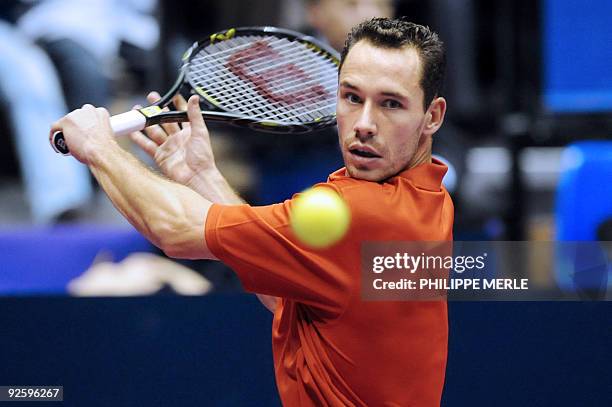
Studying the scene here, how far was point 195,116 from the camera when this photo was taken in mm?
2121

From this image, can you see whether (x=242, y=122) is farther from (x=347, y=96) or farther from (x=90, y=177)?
(x=90, y=177)

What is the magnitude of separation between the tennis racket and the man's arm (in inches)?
10.0

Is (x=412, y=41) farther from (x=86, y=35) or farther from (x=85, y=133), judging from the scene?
(x=86, y=35)

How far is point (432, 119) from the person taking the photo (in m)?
2.05

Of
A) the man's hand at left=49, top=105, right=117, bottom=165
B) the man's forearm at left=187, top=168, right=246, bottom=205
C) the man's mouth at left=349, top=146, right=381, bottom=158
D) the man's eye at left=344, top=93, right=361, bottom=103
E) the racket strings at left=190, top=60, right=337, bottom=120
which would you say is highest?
the racket strings at left=190, top=60, right=337, bottom=120

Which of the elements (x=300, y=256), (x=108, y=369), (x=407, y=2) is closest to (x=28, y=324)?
(x=108, y=369)

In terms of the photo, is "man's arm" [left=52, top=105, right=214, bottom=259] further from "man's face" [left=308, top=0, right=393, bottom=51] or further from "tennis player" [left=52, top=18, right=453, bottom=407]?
"man's face" [left=308, top=0, right=393, bottom=51]

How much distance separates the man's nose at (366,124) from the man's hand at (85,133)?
44cm

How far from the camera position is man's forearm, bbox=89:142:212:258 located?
192cm

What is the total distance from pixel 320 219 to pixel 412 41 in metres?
0.35

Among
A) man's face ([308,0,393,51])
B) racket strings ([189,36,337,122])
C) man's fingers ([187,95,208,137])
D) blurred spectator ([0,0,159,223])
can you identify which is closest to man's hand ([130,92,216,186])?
man's fingers ([187,95,208,137])

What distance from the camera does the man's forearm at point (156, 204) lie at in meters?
1.92

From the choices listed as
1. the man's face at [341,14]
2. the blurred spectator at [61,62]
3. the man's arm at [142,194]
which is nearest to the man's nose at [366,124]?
the man's arm at [142,194]

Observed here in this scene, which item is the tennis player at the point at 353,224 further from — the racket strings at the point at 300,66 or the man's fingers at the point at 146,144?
the racket strings at the point at 300,66
